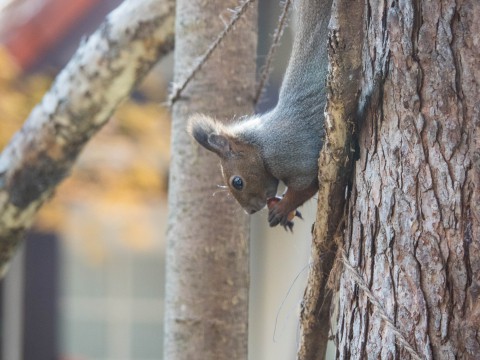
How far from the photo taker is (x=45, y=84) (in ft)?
15.0

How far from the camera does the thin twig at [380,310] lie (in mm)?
1529

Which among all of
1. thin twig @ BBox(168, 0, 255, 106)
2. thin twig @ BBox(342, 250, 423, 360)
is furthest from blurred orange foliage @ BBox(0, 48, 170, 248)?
thin twig @ BBox(342, 250, 423, 360)

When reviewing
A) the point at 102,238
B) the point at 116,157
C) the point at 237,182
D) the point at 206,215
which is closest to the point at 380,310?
the point at 237,182

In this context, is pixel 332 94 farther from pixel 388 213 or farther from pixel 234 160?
pixel 234 160

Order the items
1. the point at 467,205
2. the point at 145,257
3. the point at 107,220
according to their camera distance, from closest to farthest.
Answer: the point at 467,205
the point at 107,220
the point at 145,257

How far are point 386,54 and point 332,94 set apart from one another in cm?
12

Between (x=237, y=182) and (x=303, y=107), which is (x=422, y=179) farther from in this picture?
(x=237, y=182)

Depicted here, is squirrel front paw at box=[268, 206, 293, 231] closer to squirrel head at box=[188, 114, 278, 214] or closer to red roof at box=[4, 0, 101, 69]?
squirrel head at box=[188, 114, 278, 214]

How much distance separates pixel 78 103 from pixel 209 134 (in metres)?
0.78

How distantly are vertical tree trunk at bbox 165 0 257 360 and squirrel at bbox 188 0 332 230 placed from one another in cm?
15

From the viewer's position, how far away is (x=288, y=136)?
208cm

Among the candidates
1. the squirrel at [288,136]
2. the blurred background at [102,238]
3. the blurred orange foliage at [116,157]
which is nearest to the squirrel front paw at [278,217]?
the squirrel at [288,136]

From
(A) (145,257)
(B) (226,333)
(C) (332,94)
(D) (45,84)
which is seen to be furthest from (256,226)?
(C) (332,94)

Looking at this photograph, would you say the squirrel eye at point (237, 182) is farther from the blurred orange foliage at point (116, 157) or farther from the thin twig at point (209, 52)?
the blurred orange foliage at point (116, 157)
